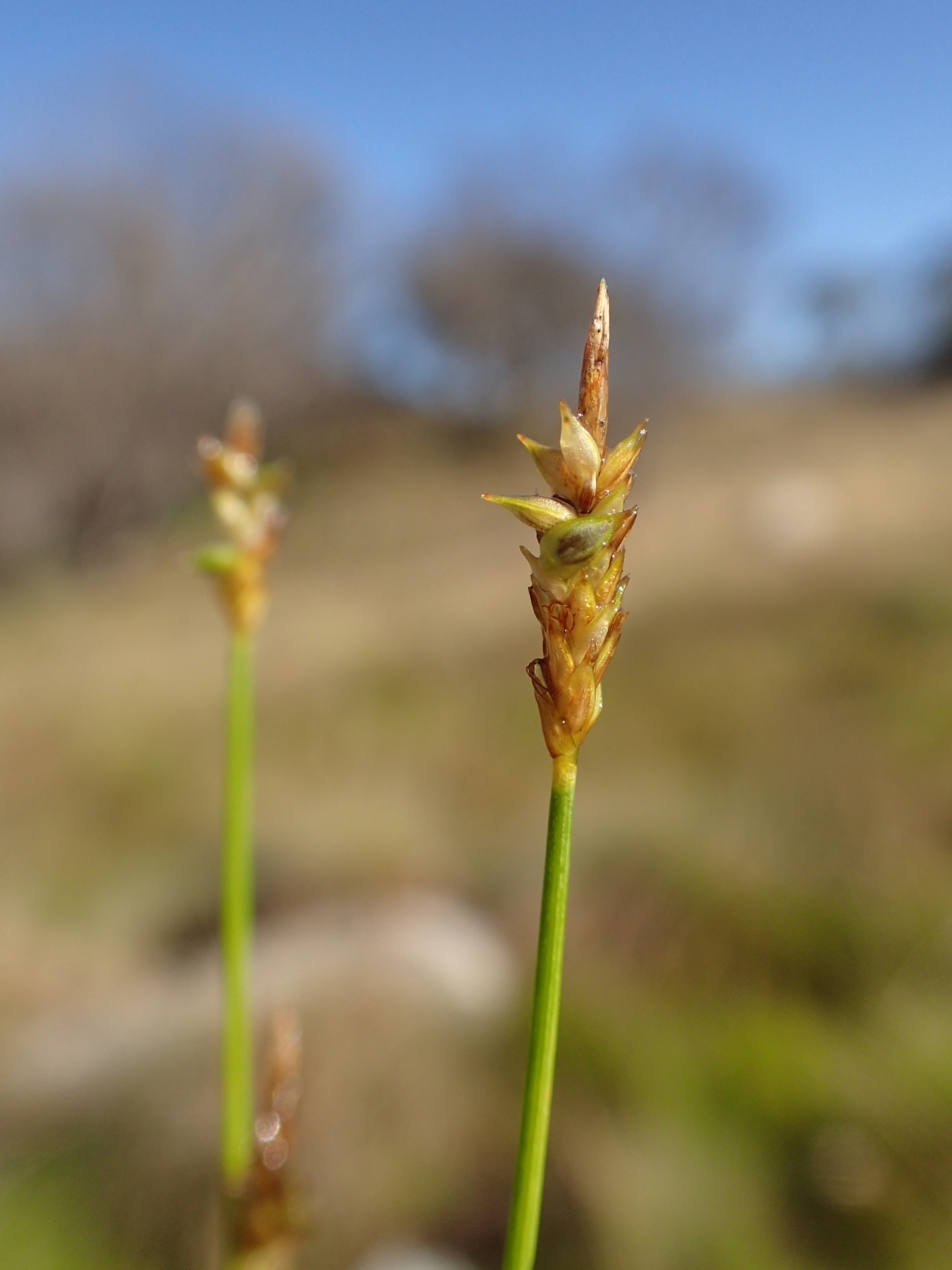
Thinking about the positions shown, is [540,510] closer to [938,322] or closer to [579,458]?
[579,458]

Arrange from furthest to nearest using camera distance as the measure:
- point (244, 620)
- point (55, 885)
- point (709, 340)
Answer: point (709, 340) < point (55, 885) < point (244, 620)

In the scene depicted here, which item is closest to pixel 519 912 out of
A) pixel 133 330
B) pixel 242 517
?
pixel 242 517

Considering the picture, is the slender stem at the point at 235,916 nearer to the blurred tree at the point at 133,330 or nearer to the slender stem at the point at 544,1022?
the slender stem at the point at 544,1022

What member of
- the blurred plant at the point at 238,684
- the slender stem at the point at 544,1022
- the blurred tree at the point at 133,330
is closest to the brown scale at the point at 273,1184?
the blurred plant at the point at 238,684

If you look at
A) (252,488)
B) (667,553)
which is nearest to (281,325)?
(667,553)

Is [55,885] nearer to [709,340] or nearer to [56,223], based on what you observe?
[56,223]

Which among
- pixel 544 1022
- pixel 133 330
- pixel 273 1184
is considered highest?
pixel 133 330
